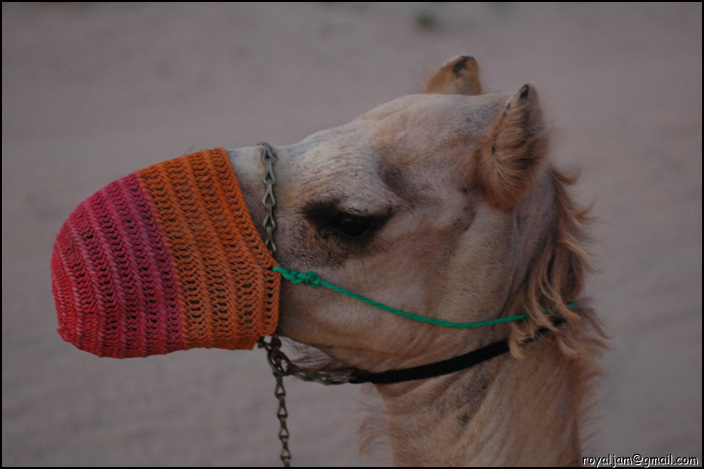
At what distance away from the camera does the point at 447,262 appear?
6.42 ft

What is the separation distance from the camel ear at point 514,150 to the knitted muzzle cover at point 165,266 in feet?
2.25

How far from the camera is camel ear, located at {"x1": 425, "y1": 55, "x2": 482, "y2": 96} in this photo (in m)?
2.43

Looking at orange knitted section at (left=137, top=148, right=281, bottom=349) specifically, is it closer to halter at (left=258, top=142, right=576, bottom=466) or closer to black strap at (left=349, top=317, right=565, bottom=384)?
halter at (left=258, top=142, right=576, bottom=466)

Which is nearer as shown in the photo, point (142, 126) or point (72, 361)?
point (72, 361)

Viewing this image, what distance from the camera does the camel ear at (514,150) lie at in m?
1.83

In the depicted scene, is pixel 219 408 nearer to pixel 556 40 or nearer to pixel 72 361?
pixel 72 361

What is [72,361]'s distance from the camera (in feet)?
17.6

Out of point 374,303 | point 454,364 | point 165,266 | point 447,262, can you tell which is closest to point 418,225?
point 447,262

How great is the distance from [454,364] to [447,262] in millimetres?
350

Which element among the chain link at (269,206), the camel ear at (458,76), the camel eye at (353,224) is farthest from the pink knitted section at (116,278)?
the camel ear at (458,76)

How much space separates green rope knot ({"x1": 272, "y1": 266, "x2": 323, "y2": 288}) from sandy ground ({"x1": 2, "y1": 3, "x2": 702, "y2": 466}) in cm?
75

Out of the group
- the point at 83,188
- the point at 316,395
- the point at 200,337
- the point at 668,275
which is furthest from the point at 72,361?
the point at 668,275

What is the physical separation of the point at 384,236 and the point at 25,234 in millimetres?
6315

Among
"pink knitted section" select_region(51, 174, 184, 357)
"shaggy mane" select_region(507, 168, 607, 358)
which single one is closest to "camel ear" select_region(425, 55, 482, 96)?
"shaggy mane" select_region(507, 168, 607, 358)
